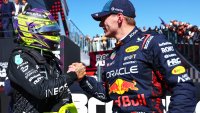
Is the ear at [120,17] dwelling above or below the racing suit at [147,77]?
above

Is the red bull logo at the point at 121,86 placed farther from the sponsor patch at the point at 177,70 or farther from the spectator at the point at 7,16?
the spectator at the point at 7,16

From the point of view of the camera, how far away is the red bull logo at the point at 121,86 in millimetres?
2945

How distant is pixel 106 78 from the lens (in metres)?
3.25

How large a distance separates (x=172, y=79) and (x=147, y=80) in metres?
0.22

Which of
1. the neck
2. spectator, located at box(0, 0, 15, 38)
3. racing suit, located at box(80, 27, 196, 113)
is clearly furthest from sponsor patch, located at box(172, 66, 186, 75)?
spectator, located at box(0, 0, 15, 38)

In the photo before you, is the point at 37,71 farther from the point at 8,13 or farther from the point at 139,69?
the point at 8,13

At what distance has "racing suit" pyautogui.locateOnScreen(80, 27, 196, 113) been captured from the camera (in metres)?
2.71

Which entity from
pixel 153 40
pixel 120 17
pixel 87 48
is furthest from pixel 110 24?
pixel 87 48

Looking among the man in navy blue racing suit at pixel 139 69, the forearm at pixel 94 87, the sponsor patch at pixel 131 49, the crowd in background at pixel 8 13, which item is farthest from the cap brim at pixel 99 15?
the crowd in background at pixel 8 13

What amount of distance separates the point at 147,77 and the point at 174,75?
24cm

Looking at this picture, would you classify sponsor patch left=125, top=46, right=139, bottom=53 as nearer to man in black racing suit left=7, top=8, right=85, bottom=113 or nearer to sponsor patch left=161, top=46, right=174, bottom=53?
sponsor patch left=161, top=46, right=174, bottom=53

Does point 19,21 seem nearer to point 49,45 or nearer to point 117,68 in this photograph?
point 49,45

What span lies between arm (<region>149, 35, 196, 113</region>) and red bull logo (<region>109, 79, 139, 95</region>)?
222 mm

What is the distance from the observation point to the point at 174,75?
2.75 meters
